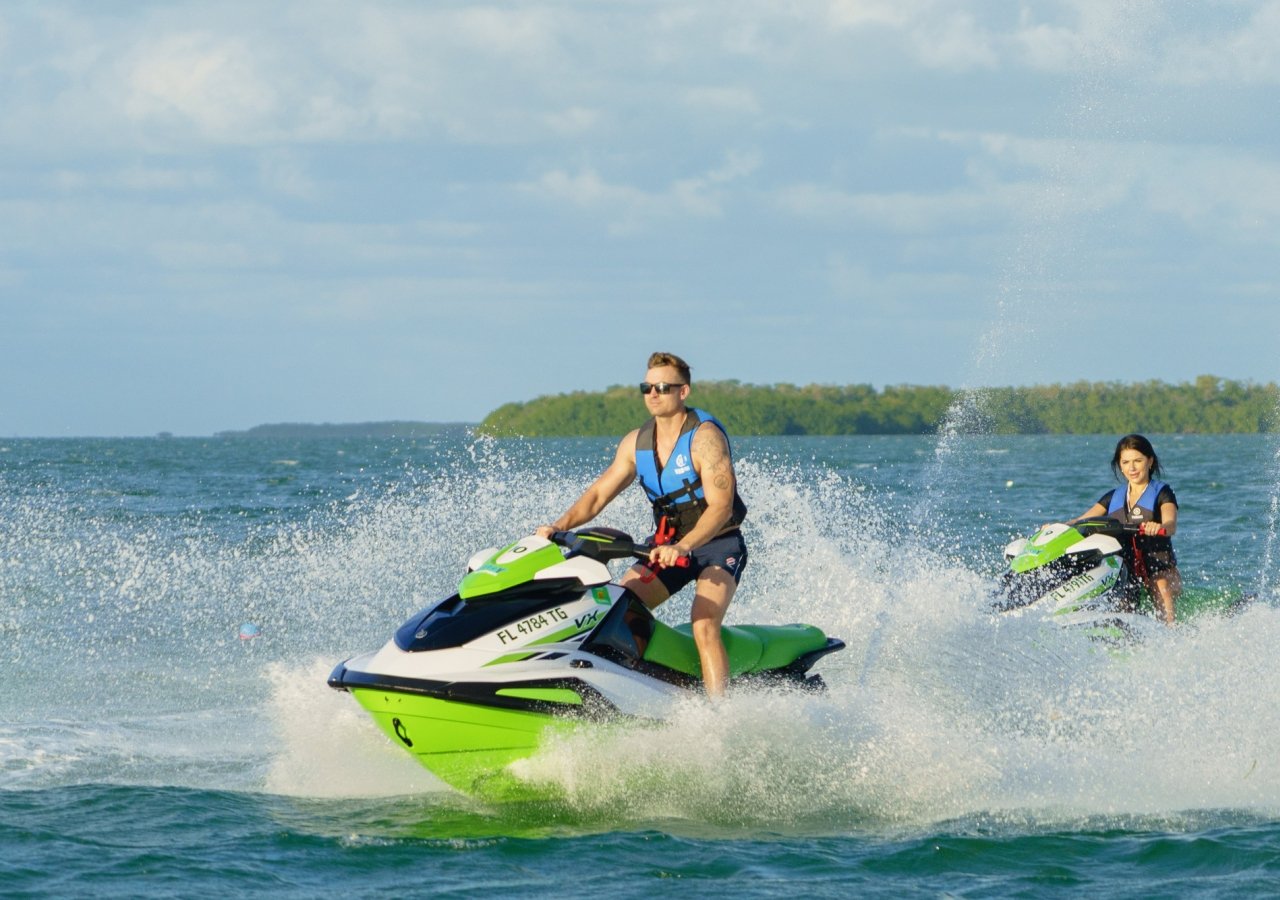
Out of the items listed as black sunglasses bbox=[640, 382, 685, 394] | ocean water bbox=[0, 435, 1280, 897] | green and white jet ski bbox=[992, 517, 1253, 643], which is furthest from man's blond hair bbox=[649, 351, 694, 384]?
green and white jet ski bbox=[992, 517, 1253, 643]

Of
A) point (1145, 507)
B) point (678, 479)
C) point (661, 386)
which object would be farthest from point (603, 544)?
point (1145, 507)

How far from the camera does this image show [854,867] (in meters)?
5.72

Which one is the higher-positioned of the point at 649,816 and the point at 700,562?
the point at 700,562

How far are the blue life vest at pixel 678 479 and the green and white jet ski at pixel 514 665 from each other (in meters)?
0.48

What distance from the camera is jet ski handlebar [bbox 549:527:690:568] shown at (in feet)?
20.6

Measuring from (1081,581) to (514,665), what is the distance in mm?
4881

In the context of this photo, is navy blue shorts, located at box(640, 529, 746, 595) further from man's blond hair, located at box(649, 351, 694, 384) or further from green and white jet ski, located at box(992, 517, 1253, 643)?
green and white jet ski, located at box(992, 517, 1253, 643)

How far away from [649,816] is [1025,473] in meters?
41.8

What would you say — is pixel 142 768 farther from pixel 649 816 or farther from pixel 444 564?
pixel 444 564

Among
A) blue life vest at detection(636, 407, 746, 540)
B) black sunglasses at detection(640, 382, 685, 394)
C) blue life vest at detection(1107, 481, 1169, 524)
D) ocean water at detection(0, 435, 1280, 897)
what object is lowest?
ocean water at detection(0, 435, 1280, 897)

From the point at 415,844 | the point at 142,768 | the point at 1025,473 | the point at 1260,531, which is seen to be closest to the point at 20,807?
the point at 142,768

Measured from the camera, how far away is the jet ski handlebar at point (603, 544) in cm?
627

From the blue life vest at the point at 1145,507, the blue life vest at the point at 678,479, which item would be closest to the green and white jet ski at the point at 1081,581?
the blue life vest at the point at 1145,507

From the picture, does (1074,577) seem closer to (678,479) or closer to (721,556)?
(721,556)
